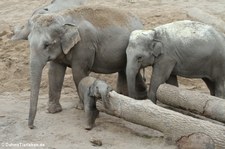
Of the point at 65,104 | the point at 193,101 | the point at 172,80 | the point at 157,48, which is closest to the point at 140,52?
the point at 157,48

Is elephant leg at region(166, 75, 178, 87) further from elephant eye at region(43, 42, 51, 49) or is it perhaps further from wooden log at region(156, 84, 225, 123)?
elephant eye at region(43, 42, 51, 49)

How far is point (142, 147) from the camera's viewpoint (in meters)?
5.93

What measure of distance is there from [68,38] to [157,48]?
1042 mm

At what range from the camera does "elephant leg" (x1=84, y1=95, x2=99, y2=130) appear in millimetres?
6504

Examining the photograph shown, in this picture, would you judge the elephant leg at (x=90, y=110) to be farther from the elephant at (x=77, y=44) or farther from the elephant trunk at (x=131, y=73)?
the elephant trunk at (x=131, y=73)

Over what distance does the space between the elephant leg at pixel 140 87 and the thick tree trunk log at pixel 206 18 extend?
2329 millimetres

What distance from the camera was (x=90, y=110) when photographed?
654 centimetres

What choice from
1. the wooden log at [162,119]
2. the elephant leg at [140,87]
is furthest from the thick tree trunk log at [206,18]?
the wooden log at [162,119]

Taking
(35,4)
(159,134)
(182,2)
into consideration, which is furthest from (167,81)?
(35,4)

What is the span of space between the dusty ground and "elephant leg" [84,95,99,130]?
0.27 feet

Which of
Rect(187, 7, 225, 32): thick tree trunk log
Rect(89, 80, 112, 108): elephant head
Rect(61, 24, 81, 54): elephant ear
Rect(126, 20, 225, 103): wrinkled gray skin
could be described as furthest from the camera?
Rect(187, 7, 225, 32): thick tree trunk log

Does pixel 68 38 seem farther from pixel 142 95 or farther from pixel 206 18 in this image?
pixel 206 18

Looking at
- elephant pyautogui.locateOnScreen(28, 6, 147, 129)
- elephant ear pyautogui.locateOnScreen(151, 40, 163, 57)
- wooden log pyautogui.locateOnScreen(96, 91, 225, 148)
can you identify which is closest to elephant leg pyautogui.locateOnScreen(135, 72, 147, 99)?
elephant pyautogui.locateOnScreen(28, 6, 147, 129)

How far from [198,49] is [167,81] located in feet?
2.09
